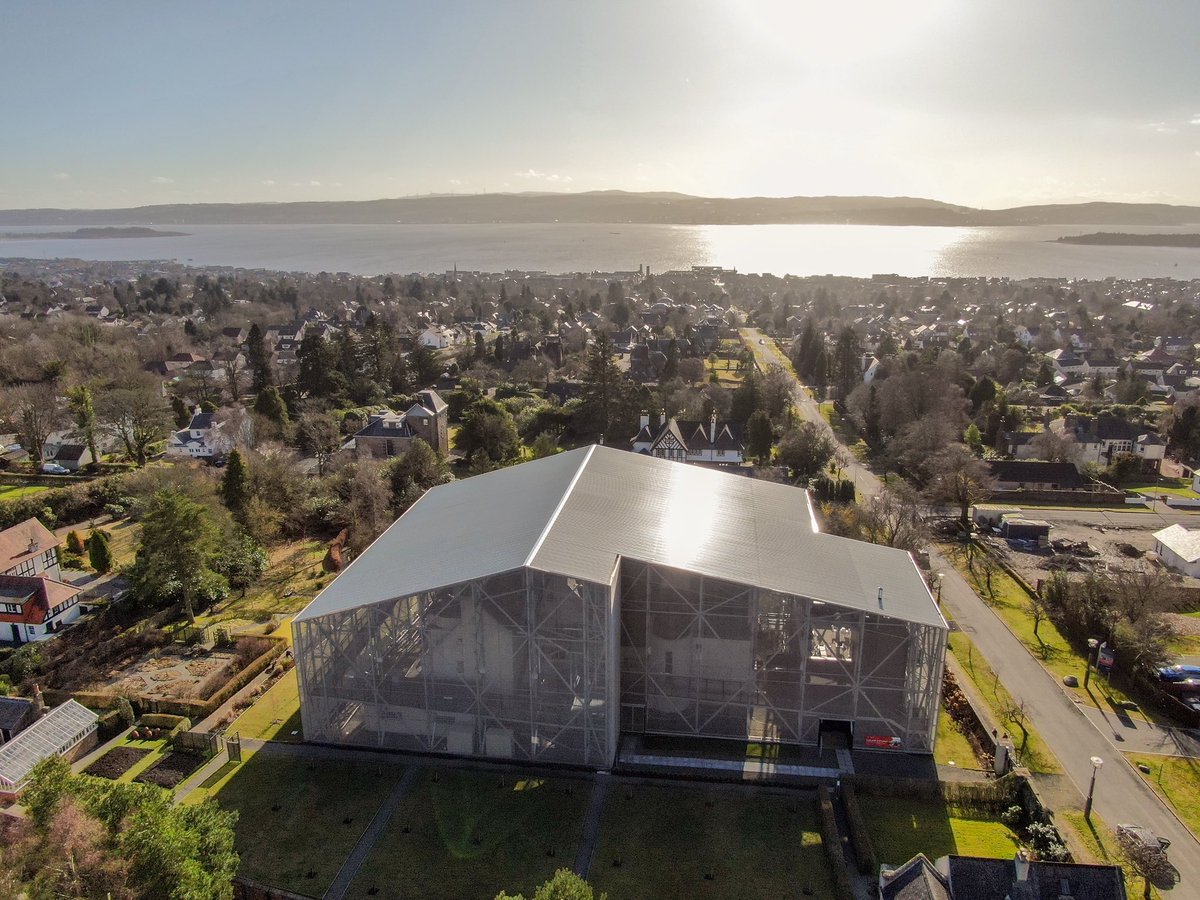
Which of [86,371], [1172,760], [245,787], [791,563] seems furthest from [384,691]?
[86,371]

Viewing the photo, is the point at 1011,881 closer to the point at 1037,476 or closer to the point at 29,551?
the point at 1037,476

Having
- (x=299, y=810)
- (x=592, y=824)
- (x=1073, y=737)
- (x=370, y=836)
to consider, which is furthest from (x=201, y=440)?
(x=1073, y=737)

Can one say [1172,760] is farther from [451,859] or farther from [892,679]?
[451,859]

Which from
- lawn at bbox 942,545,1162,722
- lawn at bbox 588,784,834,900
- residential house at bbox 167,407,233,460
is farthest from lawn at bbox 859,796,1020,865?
residential house at bbox 167,407,233,460

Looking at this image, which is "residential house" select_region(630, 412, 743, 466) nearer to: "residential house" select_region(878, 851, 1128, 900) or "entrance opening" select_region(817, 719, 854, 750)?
"entrance opening" select_region(817, 719, 854, 750)

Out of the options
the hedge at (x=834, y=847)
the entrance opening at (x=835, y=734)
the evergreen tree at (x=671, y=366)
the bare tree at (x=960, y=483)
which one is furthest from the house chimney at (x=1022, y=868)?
the evergreen tree at (x=671, y=366)

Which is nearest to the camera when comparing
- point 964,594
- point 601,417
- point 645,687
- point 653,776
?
A: point 653,776

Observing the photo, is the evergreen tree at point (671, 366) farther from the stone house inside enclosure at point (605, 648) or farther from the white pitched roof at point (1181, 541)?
the stone house inside enclosure at point (605, 648)
